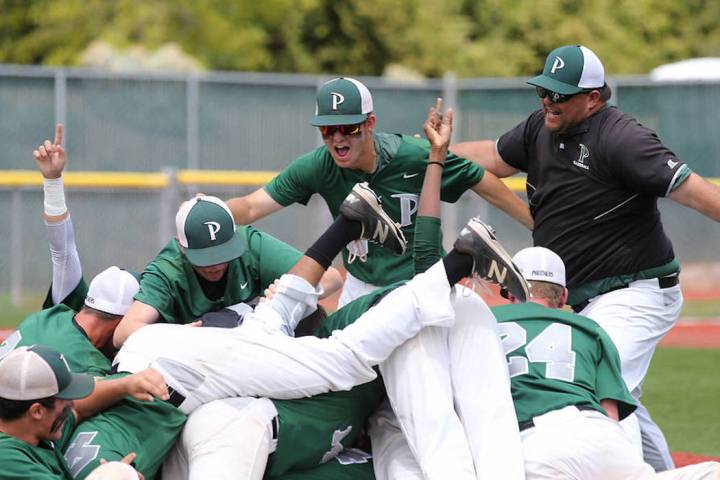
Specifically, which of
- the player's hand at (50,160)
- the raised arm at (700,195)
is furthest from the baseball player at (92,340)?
the raised arm at (700,195)

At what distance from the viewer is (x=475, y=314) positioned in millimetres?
5145

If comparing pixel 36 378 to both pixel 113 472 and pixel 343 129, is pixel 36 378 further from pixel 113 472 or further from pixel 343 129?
pixel 343 129

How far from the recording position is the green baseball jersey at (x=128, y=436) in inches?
189

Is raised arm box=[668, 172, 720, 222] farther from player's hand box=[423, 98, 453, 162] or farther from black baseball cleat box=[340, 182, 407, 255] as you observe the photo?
black baseball cleat box=[340, 182, 407, 255]

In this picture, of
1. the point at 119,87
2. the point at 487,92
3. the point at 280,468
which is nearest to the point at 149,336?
the point at 280,468

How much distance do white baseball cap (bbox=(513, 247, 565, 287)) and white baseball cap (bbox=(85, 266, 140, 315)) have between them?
6.31ft

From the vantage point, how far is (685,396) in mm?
8883

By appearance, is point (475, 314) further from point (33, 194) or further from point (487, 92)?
point (487, 92)

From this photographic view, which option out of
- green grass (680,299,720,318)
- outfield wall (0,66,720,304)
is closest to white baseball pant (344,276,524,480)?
green grass (680,299,720,318)

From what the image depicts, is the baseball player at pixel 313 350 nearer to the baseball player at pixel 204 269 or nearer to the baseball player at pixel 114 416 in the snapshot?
the baseball player at pixel 114 416

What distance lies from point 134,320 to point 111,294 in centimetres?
31

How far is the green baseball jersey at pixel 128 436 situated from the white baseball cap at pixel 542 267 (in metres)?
1.68

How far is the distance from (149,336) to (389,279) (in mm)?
1690

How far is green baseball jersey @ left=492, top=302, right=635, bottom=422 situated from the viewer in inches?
201
